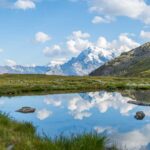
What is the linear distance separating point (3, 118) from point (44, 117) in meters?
16.6

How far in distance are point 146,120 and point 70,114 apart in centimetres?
1136

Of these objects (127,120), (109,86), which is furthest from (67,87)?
(127,120)

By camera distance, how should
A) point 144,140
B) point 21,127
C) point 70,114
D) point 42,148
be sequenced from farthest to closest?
point 70,114
point 144,140
point 21,127
point 42,148

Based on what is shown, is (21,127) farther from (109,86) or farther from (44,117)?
(109,86)

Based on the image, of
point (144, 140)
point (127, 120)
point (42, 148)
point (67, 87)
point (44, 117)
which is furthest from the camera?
point (67, 87)

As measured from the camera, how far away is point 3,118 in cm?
2398

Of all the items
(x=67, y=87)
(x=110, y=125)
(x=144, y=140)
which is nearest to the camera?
(x=144, y=140)

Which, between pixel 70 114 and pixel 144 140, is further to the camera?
pixel 70 114

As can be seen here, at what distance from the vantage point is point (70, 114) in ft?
147

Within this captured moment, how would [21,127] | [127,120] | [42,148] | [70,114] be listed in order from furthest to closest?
[70,114]
[127,120]
[21,127]
[42,148]

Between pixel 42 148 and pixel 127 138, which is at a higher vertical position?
pixel 42 148

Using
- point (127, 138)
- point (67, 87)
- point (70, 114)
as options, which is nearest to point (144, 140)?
point (127, 138)

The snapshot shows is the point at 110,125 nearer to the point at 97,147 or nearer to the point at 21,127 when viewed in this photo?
the point at 21,127

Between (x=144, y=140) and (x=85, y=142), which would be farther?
(x=144, y=140)
